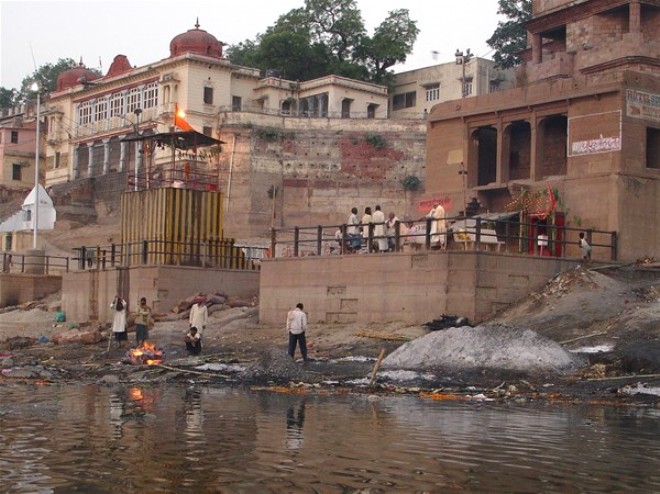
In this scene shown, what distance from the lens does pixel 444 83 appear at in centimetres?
7519

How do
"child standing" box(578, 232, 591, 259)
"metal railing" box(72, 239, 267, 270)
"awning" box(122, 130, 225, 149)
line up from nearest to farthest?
1. "child standing" box(578, 232, 591, 259)
2. "metal railing" box(72, 239, 267, 270)
3. "awning" box(122, 130, 225, 149)

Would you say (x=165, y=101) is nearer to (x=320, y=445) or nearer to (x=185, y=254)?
(x=185, y=254)

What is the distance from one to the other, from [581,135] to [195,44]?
43569mm

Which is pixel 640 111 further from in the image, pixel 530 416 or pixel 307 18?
pixel 307 18

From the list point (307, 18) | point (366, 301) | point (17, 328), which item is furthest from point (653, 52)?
point (307, 18)

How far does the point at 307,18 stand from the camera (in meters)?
78.6

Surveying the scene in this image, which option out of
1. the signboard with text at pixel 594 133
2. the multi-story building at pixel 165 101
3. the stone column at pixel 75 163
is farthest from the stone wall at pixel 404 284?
the stone column at pixel 75 163

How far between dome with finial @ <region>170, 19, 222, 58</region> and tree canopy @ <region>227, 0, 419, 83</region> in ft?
27.5

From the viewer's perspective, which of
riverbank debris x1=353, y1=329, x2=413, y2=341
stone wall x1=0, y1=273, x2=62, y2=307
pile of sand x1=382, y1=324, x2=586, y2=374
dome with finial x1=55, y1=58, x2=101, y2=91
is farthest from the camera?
dome with finial x1=55, y1=58, x2=101, y2=91

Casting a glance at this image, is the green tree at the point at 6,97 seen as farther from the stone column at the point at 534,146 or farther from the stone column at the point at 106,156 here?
the stone column at the point at 534,146

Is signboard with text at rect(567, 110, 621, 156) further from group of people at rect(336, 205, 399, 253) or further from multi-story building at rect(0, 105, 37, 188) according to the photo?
multi-story building at rect(0, 105, 37, 188)

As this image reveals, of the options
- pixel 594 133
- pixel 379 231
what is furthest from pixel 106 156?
pixel 594 133

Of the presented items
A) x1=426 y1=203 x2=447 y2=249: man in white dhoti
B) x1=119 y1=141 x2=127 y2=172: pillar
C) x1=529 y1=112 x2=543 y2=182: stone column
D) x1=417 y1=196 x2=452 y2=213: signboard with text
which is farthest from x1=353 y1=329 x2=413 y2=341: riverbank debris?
x1=119 y1=141 x2=127 y2=172: pillar

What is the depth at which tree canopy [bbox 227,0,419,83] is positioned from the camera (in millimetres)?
77688
